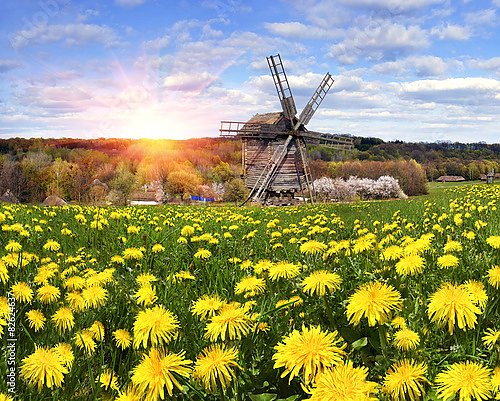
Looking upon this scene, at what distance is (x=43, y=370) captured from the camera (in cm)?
151

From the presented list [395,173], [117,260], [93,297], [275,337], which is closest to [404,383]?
[275,337]

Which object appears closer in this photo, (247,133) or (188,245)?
(188,245)

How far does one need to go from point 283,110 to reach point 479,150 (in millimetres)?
112463

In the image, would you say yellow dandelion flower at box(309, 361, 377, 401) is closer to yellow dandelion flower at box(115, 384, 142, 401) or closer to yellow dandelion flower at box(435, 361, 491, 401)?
yellow dandelion flower at box(435, 361, 491, 401)

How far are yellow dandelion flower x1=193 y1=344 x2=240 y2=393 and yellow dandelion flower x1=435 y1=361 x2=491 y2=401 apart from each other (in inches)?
24.1

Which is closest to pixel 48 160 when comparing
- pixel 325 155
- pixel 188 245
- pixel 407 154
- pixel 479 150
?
pixel 325 155

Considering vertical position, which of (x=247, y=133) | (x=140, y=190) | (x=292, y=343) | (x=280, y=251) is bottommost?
(x=140, y=190)

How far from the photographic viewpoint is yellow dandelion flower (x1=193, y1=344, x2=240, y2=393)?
1.27 metres

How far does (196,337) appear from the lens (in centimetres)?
226

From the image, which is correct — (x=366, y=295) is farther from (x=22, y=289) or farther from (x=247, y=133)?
(x=247, y=133)

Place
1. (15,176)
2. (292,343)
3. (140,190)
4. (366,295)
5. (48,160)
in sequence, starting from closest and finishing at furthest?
1. (292,343)
2. (366,295)
3. (15,176)
4. (140,190)
5. (48,160)

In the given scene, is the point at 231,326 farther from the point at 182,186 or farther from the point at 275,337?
the point at 182,186

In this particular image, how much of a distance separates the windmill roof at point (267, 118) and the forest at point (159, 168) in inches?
256

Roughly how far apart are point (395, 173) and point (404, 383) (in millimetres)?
62620
